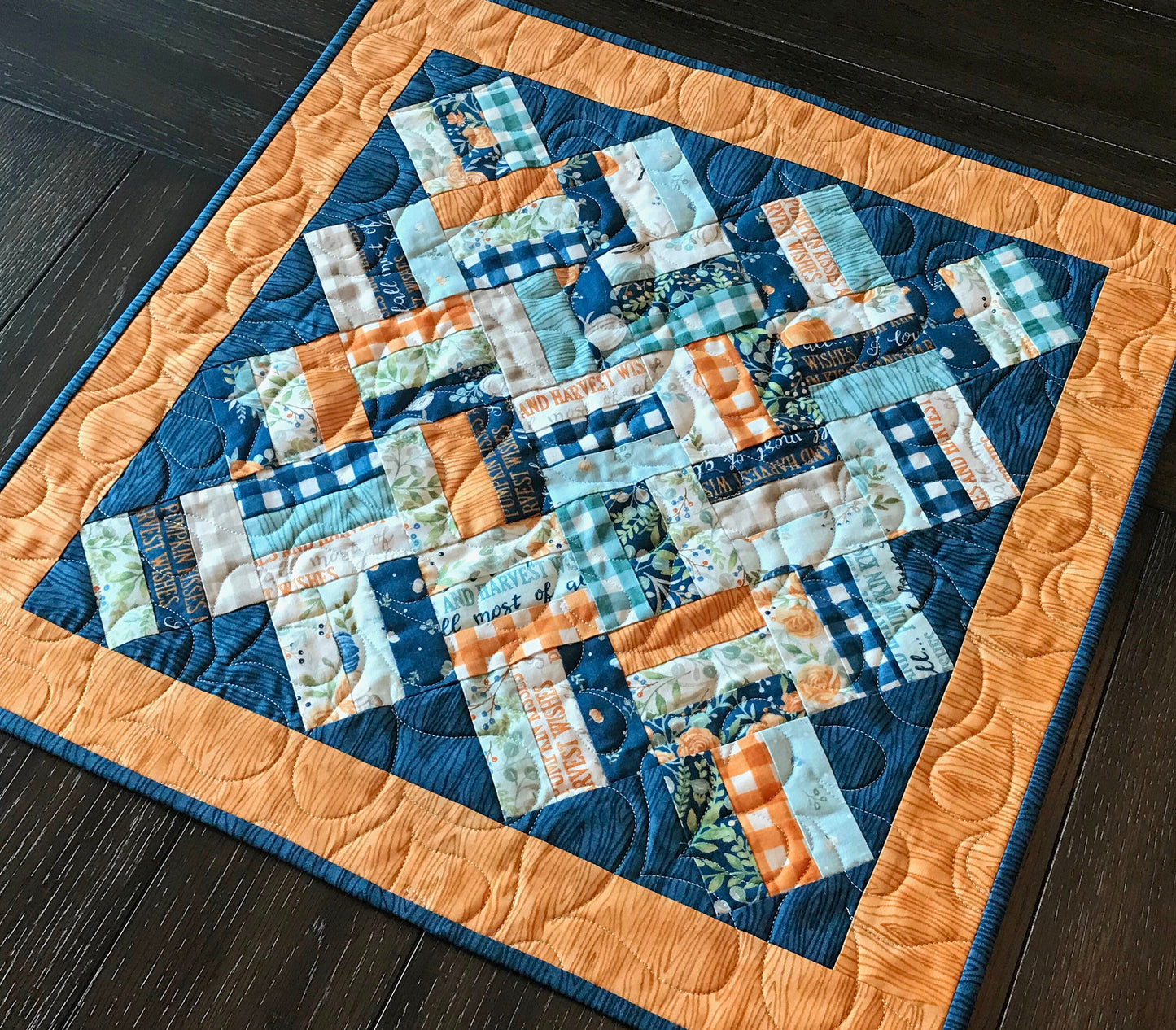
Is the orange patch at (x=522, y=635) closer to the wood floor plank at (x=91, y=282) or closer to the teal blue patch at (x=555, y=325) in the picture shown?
the teal blue patch at (x=555, y=325)

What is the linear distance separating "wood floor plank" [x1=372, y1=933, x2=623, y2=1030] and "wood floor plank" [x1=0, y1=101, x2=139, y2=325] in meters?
0.81

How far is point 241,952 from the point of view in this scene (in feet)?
2.91

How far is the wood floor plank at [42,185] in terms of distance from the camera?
1168mm

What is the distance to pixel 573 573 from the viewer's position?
985 millimetres

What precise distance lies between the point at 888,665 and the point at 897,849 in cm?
16

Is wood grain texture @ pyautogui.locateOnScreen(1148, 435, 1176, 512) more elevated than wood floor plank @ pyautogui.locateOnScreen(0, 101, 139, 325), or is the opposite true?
wood floor plank @ pyautogui.locateOnScreen(0, 101, 139, 325)

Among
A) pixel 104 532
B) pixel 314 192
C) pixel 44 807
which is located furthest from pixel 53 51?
pixel 44 807

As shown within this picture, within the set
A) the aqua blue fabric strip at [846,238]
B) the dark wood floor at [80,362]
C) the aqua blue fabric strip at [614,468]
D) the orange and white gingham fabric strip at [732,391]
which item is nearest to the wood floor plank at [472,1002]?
the dark wood floor at [80,362]

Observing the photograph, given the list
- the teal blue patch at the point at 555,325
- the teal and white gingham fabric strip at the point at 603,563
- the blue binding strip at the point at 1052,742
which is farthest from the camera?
the teal blue patch at the point at 555,325

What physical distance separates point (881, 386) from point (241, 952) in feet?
2.54

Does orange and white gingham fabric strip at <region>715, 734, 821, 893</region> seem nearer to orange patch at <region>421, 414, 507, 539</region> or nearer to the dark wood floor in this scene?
the dark wood floor

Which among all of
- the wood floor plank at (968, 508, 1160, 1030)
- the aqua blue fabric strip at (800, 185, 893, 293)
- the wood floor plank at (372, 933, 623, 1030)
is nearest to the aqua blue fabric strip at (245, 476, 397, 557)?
the wood floor plank at (372, 933, 623, 1030)

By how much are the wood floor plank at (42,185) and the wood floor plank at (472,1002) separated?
0.81 meters

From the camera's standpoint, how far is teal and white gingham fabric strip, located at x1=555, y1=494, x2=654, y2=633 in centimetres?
97
